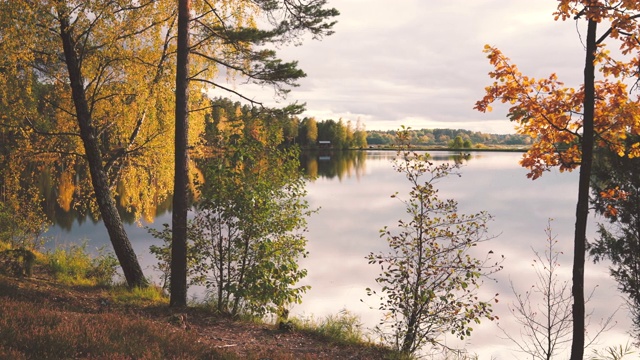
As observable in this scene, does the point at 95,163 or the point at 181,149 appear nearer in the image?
the point at 181,149

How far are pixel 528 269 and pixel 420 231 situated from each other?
14993 mm

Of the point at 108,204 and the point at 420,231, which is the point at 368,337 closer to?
the point at 420,231

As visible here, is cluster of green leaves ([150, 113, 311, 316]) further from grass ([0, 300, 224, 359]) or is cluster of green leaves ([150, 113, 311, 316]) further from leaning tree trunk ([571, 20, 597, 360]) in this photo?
leaning tree trunk ([571, 20, 597, 360])

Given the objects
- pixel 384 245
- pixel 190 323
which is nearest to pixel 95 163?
pixel 190 323

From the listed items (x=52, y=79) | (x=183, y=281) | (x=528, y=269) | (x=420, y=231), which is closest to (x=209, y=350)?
(x=183, y=281)

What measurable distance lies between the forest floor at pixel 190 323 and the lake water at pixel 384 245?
3774 mm

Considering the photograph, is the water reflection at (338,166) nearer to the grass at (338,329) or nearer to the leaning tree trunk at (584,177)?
the leaning tree trunk at (584,177)

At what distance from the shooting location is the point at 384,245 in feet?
76.9

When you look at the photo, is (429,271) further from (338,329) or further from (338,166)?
(338,166)

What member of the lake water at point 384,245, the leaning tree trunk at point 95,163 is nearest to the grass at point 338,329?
the lake water at point 384,245

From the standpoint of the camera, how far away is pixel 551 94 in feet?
22.5

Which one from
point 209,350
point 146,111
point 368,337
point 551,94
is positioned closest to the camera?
point 209,350

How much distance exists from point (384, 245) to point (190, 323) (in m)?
16.2

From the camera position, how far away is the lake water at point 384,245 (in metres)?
14.3
